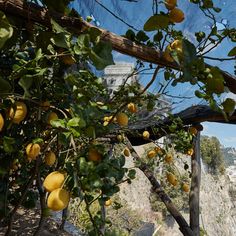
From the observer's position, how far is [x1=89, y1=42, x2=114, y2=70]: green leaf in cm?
50

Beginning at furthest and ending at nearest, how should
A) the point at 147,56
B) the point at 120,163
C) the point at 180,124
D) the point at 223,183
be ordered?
the point at 223,183 < the point at 180,124 < the point at 147,56 < the point at 120,163

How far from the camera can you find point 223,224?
1188 centimetres

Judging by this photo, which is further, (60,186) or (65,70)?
(65,70)

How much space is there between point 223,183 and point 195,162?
39.6ft

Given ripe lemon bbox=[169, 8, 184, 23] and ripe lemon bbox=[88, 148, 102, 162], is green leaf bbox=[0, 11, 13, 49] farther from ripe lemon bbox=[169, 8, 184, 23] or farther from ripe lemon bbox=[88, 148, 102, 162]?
ripe lemon bbox=[169, 8, 184, 23]

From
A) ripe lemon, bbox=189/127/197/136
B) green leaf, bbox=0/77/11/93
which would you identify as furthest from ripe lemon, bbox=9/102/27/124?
ripe lemon, bbox=189/127/197/136

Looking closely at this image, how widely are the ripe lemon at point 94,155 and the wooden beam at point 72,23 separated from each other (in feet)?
0.83

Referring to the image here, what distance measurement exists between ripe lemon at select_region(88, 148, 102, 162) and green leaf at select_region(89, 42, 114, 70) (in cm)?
13


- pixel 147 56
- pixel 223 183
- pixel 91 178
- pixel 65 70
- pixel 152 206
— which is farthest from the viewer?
pixel 223 183

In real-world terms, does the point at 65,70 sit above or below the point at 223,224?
above

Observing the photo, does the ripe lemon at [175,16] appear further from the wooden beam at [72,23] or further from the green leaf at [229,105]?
the green leaf at [229,105]

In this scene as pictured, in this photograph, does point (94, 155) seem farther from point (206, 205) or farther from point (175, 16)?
point (206, 205)

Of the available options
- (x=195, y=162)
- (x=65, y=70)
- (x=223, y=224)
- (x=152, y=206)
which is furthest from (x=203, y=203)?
(x=65, y=70)

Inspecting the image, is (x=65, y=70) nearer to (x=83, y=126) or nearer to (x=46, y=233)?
(x=83, y=126)
